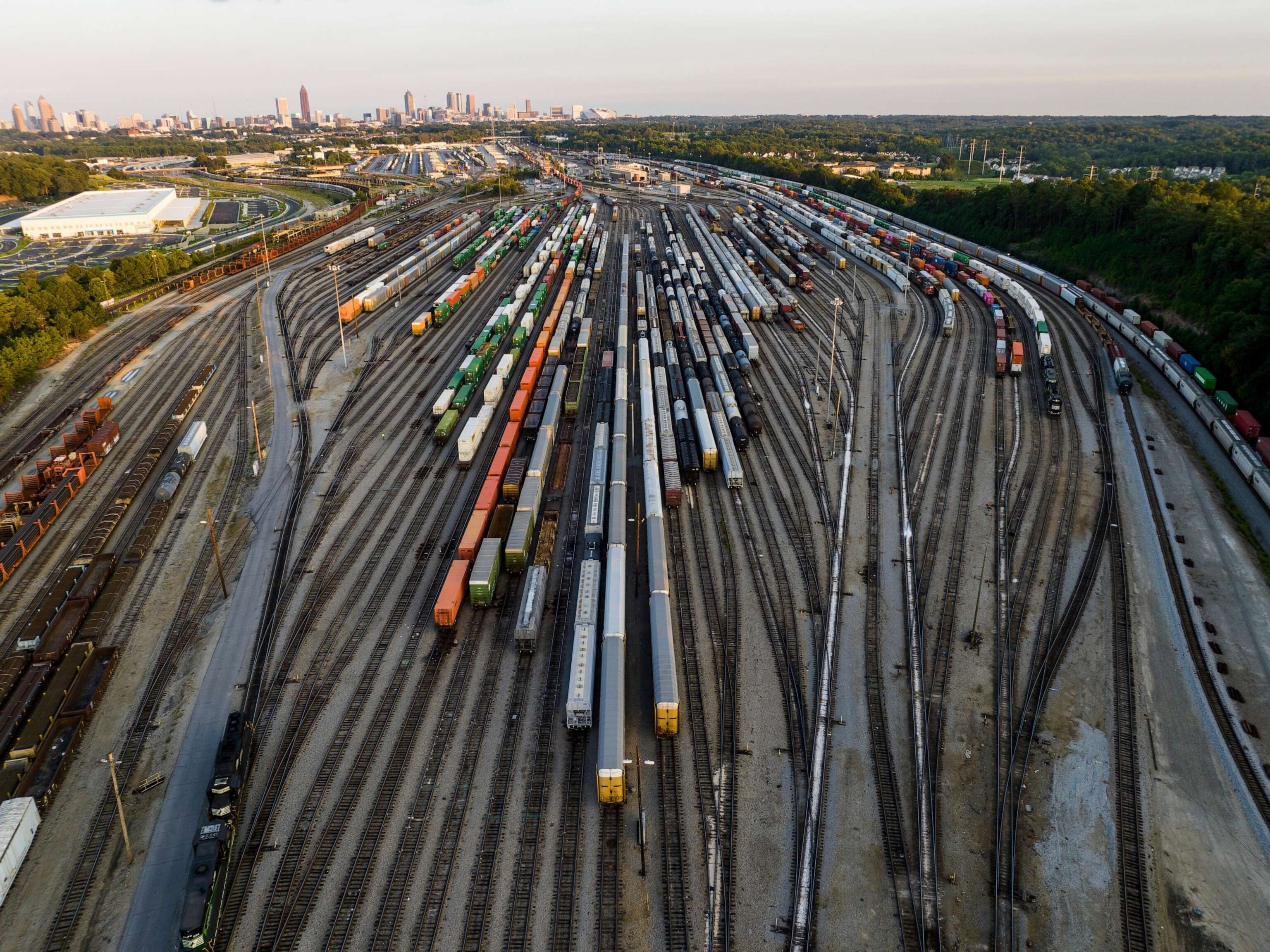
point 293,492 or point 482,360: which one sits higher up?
point 482,360

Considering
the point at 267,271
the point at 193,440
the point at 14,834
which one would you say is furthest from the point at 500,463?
the point at 267,271

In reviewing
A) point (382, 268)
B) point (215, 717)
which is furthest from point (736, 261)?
point (215, 717)

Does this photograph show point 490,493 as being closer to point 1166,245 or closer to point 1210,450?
point 1210,450

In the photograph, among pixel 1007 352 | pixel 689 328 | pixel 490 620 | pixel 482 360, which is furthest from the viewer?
pixel 689 328

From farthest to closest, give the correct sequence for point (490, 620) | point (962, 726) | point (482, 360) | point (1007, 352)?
1. point (1007, 352)
2. point (482, 360)
3. point (490, 620)
4. point (962, 726)

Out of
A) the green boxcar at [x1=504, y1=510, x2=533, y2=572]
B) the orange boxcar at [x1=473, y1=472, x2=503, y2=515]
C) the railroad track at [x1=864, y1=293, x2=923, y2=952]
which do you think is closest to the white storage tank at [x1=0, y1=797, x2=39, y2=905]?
the green boxcar at [x1=504, y1=510, x2=533, y2=572]

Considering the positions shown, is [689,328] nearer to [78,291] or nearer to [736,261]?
[736,261]
